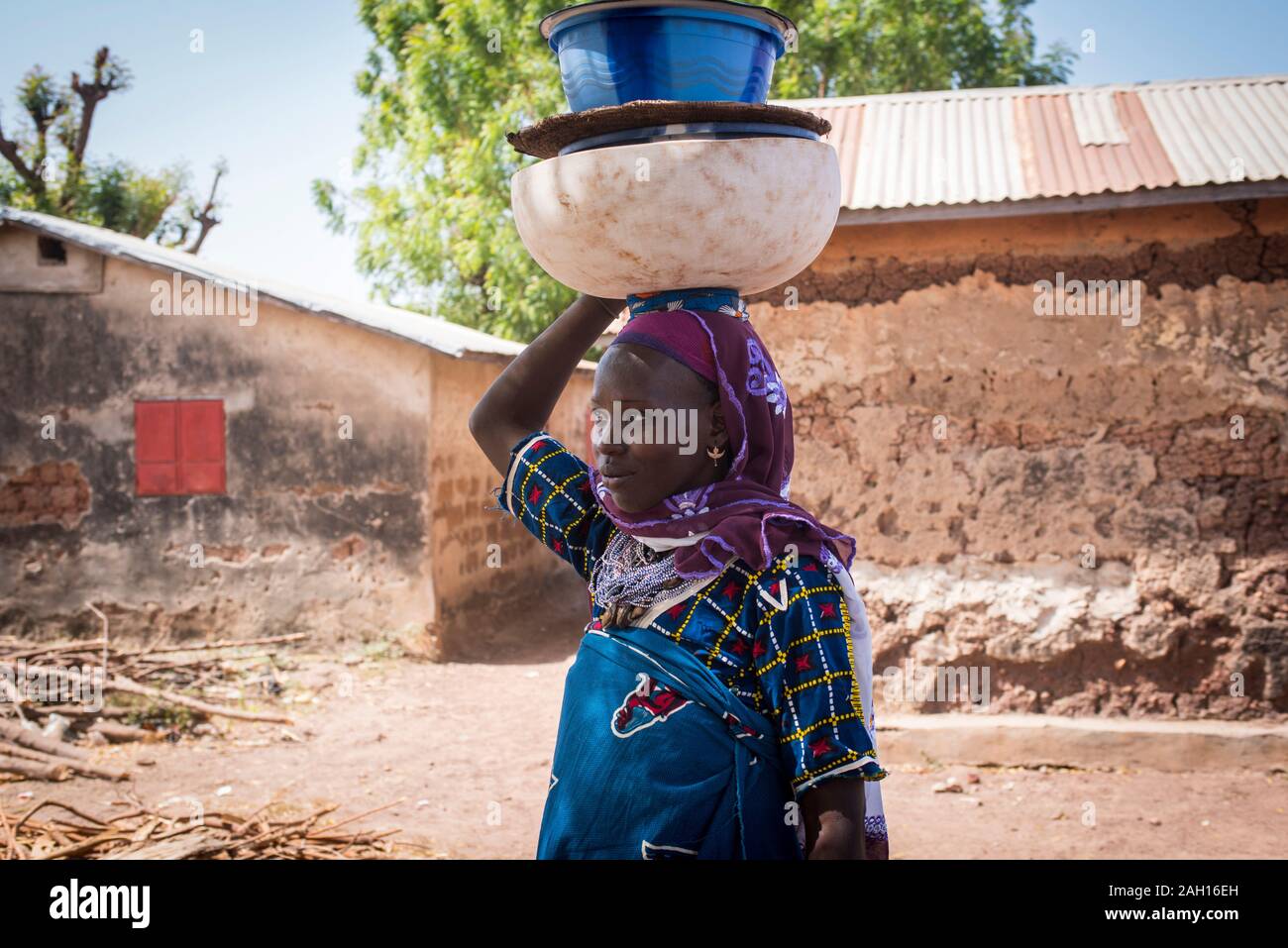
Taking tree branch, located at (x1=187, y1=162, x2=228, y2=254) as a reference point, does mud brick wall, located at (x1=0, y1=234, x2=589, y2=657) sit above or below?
below

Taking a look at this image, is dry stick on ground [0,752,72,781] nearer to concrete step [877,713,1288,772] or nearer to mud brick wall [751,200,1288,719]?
mud brick wall [751,200,1288,719]

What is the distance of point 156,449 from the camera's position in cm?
901

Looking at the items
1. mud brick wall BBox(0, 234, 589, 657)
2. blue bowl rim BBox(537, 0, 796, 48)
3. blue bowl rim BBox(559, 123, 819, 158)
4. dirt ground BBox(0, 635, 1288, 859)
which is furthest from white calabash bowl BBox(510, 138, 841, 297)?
mud brick wall BBox(0, 234, 589, 657)

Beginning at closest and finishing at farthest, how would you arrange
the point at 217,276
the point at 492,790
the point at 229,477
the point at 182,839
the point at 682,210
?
the point at 682,210
the point at 182,839
the point at 492,790
the point at 217,276
the point at 229,477

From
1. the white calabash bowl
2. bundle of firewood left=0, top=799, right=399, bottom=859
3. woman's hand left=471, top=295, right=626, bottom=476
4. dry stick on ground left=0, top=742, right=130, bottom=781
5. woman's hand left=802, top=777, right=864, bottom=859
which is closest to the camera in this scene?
woman's hand left=802, top=777, right=864, bottom=859

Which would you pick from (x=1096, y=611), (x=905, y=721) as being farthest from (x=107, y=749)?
(x=1096, y=611)

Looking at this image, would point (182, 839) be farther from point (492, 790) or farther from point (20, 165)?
point (20, 165)

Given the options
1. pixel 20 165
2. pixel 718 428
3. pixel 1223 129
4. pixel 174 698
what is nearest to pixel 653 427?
pixel 718 428

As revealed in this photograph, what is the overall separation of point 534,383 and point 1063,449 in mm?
4303

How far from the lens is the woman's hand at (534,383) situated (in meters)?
1.96

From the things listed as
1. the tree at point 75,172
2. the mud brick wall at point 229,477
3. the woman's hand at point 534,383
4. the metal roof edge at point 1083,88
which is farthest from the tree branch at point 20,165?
the woman's hand at point 534,383

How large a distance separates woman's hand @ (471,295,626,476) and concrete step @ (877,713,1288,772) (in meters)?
4.00

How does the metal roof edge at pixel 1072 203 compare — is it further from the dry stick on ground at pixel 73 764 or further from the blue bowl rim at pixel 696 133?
the dry stick on ground at pixel 73 764

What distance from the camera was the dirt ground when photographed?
480 cm
